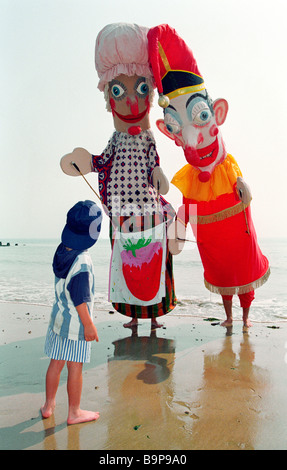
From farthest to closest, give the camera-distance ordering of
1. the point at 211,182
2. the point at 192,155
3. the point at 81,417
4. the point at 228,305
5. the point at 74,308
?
1. the point at 228,305
2. the point at 211,182
3. the point at 192,155
4. the point at 74,308
5. the point at 81,417

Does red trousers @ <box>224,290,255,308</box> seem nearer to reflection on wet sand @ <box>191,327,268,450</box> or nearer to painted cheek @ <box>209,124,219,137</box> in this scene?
reflection on wet sand @ <box>191,327,268,450</box>

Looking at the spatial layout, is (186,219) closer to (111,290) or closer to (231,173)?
(231,173)

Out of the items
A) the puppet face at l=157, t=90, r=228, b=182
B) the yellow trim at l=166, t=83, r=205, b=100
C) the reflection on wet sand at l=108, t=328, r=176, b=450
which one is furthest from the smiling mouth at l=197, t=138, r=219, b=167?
the reflection on wet sand at l=108, t=328, r=176, b=450

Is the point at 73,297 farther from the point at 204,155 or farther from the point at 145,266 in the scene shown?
the point at 204,155

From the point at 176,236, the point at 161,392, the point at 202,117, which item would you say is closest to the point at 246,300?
the point at 176,236

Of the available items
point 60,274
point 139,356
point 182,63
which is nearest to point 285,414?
point 139,356

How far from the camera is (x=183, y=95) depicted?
3170 millimetres

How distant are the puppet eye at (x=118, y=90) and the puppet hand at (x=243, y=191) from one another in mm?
1342

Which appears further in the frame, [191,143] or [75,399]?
[191,143]

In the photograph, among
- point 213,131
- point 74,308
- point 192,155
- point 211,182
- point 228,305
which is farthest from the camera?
point 228,305

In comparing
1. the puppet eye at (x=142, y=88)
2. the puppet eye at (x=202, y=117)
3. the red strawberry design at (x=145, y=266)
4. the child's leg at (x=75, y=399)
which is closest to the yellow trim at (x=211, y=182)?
the puppet eye at (x=202, y=117)

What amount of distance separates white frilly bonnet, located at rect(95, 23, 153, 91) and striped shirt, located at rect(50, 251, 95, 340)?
2.11 meters

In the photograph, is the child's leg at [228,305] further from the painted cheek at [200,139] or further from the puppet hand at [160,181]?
the painted cheek at [200,139]

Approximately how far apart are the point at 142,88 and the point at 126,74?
0.64 feet
